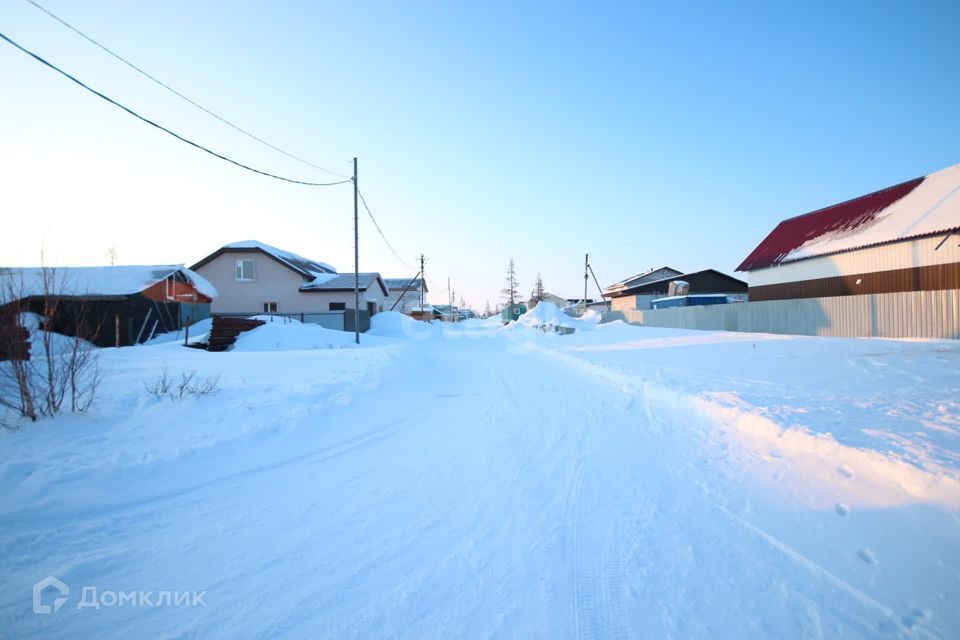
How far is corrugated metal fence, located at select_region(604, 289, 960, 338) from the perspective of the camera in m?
13.5

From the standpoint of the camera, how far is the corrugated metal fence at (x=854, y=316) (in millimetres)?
13461

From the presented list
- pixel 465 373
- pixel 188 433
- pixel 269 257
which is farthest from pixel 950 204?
pixel 269 257

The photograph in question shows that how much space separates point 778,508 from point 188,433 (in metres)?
6.95

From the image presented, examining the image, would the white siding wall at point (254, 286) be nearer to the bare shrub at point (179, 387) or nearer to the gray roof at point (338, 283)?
the gray roof at point (338, 283)

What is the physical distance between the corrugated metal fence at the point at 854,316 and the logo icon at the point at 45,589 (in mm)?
20594

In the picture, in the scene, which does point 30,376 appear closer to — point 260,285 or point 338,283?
point 338,283

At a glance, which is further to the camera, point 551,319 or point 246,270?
point 551,319

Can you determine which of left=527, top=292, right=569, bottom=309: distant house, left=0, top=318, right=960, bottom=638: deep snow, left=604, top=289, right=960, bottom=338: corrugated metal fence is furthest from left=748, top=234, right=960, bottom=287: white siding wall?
left=527, top=292, right=569, bottom=309: distant house

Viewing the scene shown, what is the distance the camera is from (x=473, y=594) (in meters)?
2.73

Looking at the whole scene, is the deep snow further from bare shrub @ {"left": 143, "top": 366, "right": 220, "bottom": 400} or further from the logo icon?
bare shrub @ {"left": 143, "top": 366, "right": 220, "bottom": 400}

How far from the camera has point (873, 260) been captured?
63.7 ft

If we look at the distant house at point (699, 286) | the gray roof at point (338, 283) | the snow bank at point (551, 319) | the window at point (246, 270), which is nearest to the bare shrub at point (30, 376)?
the gray roof at point (338, 283)

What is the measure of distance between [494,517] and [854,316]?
757 inches

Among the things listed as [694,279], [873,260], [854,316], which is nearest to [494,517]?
[854,316]
